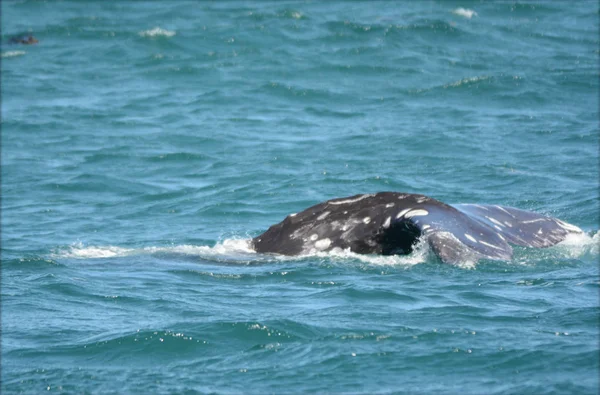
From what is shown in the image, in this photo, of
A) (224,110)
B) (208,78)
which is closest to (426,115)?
(224,110)

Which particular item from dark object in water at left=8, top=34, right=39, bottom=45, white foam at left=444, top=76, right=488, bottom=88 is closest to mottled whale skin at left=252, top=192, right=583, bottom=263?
white foam at left=444, top=76, right=488, bottom=88

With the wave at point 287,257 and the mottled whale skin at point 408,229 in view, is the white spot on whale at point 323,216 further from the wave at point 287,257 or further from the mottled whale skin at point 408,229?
the wave at point 287,257

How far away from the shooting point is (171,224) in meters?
14.4

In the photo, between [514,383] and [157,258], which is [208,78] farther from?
[514,383]

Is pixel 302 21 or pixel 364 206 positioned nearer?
pixel 364 206

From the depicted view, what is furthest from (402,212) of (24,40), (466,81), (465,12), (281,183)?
(24,40)

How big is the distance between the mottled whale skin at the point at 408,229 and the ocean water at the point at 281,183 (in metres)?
0.21

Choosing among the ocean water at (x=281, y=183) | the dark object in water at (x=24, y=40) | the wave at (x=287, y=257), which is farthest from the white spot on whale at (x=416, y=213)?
the dark object in water at (x=24, y=40)

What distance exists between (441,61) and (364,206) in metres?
14.7

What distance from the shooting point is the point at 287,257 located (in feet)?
35.1

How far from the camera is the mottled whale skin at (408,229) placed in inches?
383

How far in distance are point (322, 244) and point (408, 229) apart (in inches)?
41.0

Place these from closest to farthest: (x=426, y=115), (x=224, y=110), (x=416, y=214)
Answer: (x=416, y=214) → (x=426, y=115) → (x=224, y=110)

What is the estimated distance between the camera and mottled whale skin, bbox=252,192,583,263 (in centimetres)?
973
